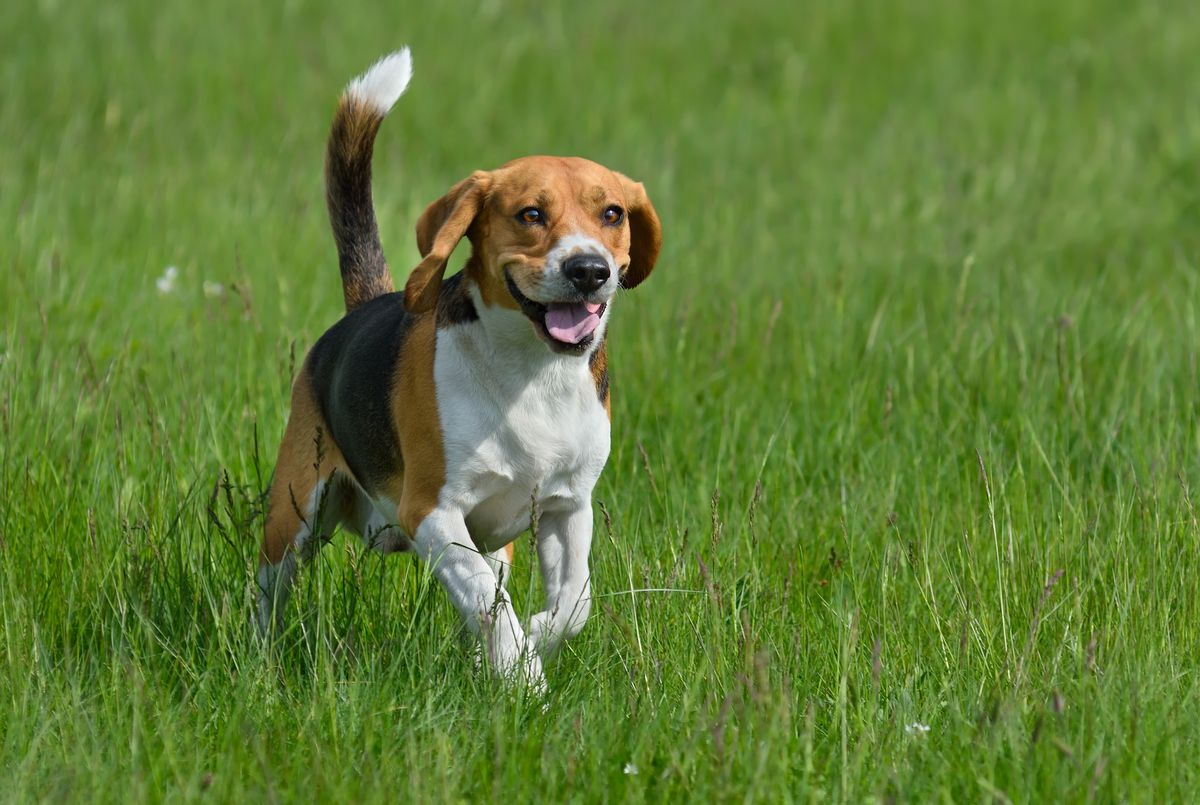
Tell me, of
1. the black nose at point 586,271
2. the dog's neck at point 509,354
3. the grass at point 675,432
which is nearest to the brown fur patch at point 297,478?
the grass at point 675,432

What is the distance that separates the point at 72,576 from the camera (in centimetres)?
381

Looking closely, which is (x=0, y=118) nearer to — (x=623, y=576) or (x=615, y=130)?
(x=615, y=130)

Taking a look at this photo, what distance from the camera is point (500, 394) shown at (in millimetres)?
3854

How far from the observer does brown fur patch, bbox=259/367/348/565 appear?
14.3 feet

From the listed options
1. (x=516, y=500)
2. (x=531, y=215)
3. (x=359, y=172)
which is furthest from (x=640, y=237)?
(x=359, y=172)

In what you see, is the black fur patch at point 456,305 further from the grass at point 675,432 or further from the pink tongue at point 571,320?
the grass at point 675,432

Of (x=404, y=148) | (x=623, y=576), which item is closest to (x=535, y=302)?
(x=623, y=576)

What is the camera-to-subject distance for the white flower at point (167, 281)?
20.1 feet

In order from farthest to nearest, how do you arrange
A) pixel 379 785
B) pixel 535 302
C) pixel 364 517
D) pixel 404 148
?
pixel 404 148, pixel 364 517, pixel 535 302, pixel 379 785

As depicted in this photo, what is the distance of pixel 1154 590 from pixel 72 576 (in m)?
2.62

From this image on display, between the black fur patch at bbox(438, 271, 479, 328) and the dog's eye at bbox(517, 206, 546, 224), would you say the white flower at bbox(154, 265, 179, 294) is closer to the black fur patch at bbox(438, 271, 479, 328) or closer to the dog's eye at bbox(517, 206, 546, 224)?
the black fur patch at bbox(438, 271, 479, 328)

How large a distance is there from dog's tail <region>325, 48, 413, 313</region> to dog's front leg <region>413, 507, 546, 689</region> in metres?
1.25

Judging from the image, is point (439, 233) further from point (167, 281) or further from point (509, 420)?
point (167, 281)

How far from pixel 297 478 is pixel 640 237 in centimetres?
118
